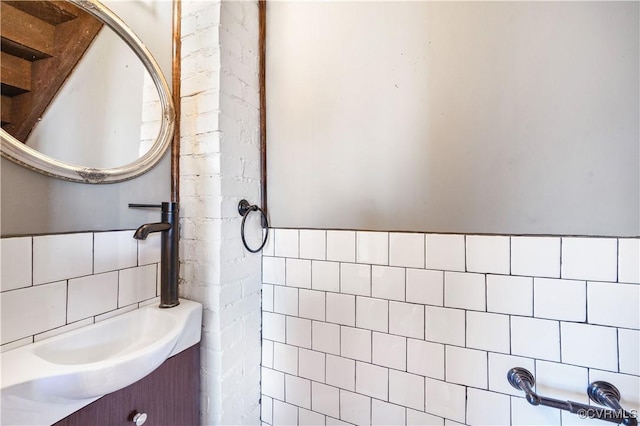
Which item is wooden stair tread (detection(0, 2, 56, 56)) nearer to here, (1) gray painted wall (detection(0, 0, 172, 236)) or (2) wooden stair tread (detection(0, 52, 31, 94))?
(2) wooden stair tread (detection(0, 52, 31, 94))

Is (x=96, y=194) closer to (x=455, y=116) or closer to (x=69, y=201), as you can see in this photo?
(x=69, y=201)

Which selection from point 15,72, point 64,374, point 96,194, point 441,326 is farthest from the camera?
point 441,326

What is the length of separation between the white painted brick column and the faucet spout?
13 centimetres

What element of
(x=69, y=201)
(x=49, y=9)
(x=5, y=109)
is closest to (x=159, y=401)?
(x=69, y=201)

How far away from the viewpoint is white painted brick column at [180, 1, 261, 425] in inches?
37.4

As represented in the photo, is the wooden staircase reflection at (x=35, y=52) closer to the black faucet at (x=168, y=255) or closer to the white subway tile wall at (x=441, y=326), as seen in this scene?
the black faucet at (x=168, y=255)

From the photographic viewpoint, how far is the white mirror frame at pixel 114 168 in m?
0.63

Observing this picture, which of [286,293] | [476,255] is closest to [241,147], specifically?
[286,293]

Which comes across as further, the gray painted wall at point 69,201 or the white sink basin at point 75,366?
the gray painted wall at point 69,201

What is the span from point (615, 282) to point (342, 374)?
2.86 feet

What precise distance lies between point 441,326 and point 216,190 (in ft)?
2.89

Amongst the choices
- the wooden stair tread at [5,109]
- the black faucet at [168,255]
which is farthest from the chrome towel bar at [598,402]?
the wooden stair tread at [5,109]

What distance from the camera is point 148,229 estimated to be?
0.79 meters

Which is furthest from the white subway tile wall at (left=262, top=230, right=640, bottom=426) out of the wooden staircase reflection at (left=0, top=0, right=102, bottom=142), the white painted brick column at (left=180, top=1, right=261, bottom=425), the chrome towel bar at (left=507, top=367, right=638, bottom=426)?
the wooden staircase reflection at (left=0, top=0, right=102, bottom=142)
